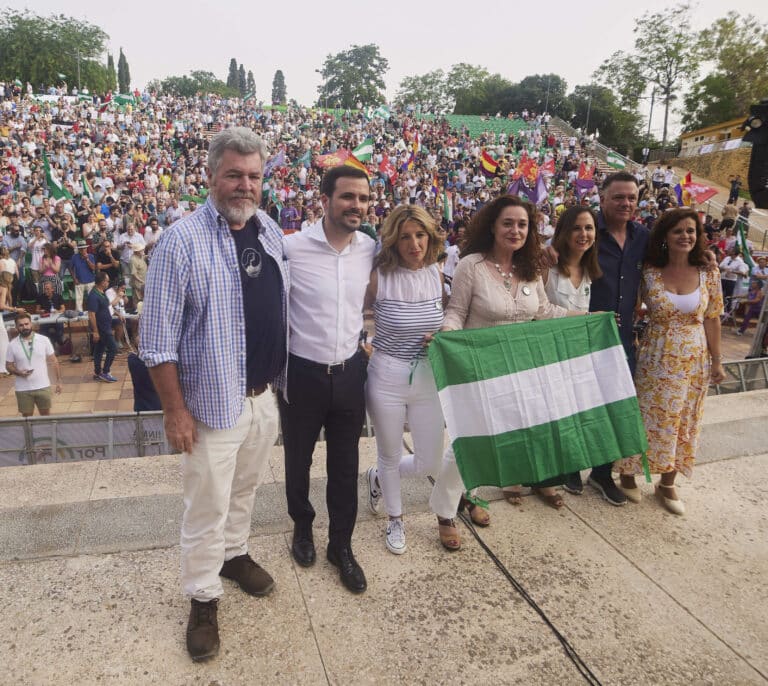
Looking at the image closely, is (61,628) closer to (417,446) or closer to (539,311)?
(417,446)

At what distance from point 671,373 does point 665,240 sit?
77cm

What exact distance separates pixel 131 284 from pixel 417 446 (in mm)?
9081

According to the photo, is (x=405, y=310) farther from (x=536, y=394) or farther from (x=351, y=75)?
(x=351, y=75)

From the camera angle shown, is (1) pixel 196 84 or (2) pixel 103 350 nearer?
(2) pixel 103 350

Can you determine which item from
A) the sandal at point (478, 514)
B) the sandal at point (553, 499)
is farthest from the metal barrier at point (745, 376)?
the sandal at point (478, 514)

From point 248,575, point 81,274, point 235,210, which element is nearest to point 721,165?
point 81,274

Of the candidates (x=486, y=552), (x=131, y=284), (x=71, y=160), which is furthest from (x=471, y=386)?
(x=71, y=160)

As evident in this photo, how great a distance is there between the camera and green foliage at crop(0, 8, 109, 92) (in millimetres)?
55094

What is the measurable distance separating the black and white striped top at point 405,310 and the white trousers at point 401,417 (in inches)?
2.4

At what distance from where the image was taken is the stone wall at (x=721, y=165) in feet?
95.6

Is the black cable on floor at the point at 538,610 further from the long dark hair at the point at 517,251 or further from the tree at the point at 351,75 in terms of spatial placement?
the tree at the point at 351,75

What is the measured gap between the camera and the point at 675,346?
127 inches

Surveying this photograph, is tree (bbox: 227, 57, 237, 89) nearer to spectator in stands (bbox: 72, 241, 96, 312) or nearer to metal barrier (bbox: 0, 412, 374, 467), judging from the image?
spectator in stands (bbox: 72, 241, 96, 312)

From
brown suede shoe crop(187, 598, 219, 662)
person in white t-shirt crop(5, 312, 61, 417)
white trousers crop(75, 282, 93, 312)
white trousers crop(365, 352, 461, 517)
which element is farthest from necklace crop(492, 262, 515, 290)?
white trousers crop(75, 282, 93, 312)
